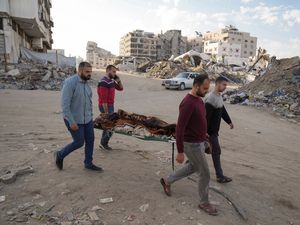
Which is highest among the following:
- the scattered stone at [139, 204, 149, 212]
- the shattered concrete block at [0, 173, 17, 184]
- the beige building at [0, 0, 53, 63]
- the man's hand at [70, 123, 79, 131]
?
the beige building at [0, 0, 53, 63]

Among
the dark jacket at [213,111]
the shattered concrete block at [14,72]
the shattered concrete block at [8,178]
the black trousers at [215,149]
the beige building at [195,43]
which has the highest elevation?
the beige building at [195,43]

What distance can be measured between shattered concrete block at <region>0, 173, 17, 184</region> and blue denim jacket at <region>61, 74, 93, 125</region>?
124 centimetres

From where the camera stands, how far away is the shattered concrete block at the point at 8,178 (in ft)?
16.1

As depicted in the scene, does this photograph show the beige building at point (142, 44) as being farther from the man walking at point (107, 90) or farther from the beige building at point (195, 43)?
the man walking at point (107, 90)

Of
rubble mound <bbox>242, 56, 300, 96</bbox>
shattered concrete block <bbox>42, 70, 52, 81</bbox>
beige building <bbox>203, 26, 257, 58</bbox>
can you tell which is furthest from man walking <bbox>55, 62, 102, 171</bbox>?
beige building <bbox>203, 26, 257, 58</bbox>

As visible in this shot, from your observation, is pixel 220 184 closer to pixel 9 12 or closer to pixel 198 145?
pixel 198 145

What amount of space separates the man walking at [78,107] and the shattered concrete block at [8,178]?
0.73 metres

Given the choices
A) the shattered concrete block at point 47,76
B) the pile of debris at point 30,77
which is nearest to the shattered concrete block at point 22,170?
the pile of debris at point 30,77

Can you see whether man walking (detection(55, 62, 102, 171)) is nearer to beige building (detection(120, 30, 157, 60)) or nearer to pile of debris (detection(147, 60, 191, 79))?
pile of debris (detection(147, 60, 191, 79))

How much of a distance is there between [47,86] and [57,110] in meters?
10.7

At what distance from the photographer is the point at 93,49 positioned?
151 meters

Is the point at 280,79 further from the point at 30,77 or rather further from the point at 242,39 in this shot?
the point at 242,39

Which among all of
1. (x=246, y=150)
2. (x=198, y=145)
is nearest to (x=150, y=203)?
(x=198, y=145)

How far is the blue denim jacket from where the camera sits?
4902 millimetres
